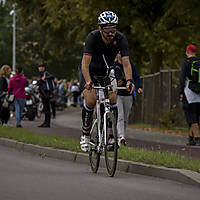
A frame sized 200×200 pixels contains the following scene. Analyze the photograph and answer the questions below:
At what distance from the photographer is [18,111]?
1984 cm

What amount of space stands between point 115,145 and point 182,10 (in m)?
9.93

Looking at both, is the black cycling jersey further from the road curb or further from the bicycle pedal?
the road curb

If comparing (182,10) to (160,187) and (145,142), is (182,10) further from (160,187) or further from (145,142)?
(160,187)

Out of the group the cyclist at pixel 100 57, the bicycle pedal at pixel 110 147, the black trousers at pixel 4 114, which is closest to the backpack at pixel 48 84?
the black trousers at pixel 4 114

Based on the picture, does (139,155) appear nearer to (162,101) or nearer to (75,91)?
(162,101)

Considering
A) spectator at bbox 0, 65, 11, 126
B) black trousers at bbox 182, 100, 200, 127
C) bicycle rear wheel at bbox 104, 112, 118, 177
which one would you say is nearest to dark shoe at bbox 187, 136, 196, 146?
black trousers at bbox 182, 100, 200, 127

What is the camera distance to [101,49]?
9242mm

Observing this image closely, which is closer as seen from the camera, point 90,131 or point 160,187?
point 160,187

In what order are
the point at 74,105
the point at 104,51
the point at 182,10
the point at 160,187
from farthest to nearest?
the point at 74,105
the point at 182,10
the point at 104,51
the point at 160,187

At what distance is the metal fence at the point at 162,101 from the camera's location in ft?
66.2

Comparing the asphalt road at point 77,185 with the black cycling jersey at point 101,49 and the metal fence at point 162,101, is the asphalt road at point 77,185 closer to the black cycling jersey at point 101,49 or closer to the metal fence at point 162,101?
the black cycling jersey at point 101,49

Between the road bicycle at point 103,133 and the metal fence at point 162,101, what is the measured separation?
10520 mm

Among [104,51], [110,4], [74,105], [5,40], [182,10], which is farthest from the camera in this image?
[5,40]

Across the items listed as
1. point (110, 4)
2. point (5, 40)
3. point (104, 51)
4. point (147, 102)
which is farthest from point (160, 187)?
point (5, 40)
